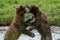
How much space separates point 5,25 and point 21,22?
4276 mm

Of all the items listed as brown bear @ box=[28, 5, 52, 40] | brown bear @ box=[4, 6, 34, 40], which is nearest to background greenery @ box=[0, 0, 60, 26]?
brown bear @ box=[28, 5, 52, 40]

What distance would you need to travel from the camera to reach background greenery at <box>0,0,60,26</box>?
1786cm

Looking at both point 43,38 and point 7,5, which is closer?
point 43,38

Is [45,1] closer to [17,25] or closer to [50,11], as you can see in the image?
[50,11]

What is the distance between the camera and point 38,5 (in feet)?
65.7

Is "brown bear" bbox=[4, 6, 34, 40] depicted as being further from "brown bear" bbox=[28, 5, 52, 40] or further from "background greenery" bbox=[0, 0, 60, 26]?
"background greenery" bbox=[0, 0, 60, 26]

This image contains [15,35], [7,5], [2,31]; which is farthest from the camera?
[7,5]

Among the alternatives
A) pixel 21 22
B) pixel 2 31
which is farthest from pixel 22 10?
pixel 2 31

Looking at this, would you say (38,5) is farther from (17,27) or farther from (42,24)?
(17,27)

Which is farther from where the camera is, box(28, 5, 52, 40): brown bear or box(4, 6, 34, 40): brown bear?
box(28, 5, 52, 40): brown bear

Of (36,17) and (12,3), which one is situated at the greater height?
(12,3)

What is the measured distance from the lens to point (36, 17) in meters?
13.4

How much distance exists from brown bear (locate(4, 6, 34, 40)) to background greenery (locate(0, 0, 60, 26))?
434 centimetres

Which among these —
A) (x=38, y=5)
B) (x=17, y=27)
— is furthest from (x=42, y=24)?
(x=38, y=5)
